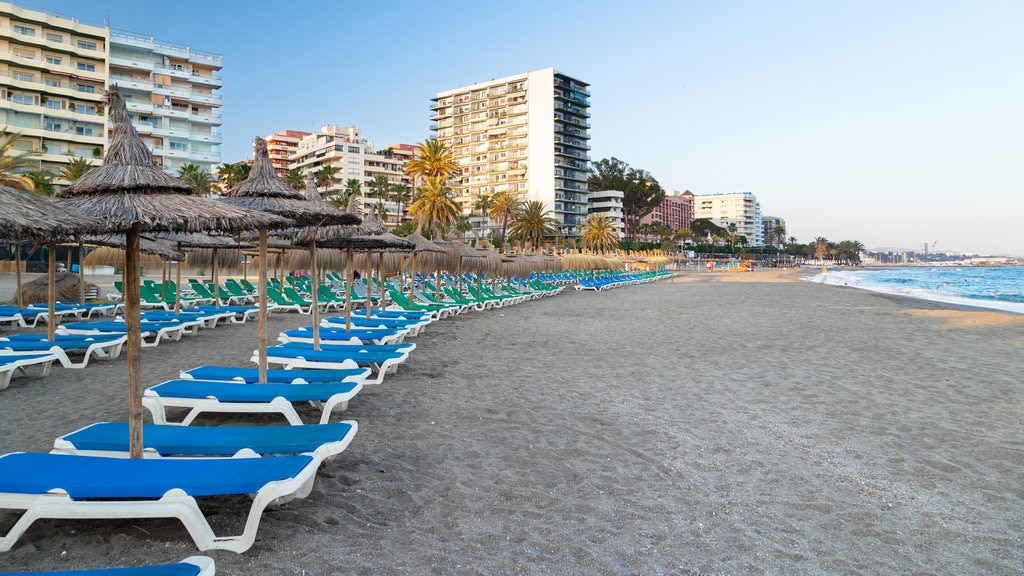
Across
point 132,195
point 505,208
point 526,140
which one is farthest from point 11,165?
point 526,140

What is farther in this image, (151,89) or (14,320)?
(151,89)

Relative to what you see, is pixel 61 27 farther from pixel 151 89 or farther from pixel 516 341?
pixel 516 341

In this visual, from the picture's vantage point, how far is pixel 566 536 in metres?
3.23

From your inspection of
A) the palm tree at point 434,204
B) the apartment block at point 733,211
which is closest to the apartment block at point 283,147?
the palm tree at point 434,204

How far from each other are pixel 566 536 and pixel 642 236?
345 feet

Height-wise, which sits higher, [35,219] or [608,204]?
[608,204]

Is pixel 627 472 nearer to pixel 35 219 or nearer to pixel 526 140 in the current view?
pixel 35 219

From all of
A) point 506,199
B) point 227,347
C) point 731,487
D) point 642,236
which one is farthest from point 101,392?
point 642,236

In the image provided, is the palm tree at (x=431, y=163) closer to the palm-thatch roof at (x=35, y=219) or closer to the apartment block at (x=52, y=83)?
the apartment block at (x=52, y=83)

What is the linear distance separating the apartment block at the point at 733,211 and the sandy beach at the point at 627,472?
547 ft

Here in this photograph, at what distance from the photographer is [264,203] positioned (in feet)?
19.2

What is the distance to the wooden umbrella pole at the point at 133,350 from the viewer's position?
11.5 feet

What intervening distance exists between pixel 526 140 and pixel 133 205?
272ft

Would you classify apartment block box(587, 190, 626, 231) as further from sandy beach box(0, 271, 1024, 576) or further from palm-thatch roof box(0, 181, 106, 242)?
palm-thatch roof box(0, 181, 106, 242)
